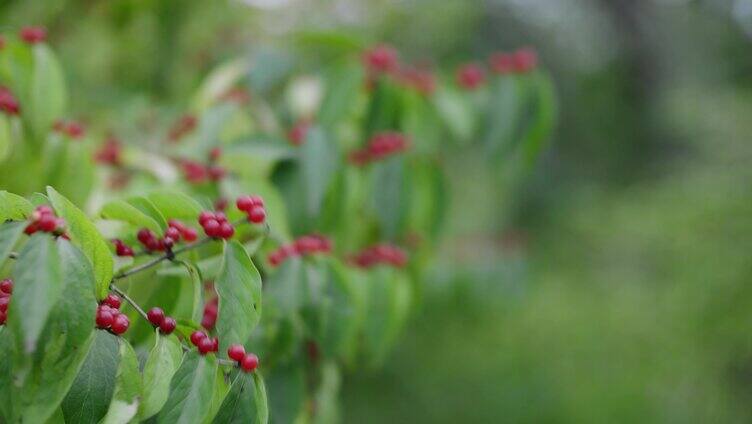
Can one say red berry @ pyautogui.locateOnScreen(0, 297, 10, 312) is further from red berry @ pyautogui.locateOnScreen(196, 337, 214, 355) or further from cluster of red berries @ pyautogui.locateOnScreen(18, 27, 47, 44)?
cluster of red berries @ pyautogui.locateOnScreen(18, 27, 47, 44)

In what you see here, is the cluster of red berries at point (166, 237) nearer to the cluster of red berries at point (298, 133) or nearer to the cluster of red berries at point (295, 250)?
the cluster of red berries at point (295, 250)

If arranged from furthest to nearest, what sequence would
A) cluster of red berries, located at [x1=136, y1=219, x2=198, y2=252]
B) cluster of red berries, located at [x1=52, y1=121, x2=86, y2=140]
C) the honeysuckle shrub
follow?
cluster of red berries, located at [x1=52, y1=121, x2=86, y2=140] → cluster of red berries, located at [x1=136, y1=219, x2=198, y2=252] → the honeysuckle shrub

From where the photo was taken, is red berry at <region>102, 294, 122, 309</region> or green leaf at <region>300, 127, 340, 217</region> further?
green leaf at <region>300, 127, 340, 217</region>

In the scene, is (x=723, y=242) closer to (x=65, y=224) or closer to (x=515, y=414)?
(x=515, y=414)

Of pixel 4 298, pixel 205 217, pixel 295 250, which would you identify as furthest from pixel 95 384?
pixel 295 250

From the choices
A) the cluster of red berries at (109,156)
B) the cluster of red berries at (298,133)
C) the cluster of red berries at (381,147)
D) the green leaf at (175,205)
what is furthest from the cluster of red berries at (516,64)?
the green leaf at (175,205)

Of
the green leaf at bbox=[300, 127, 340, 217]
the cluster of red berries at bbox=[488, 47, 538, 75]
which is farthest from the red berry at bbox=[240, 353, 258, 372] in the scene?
the cluster of red berries at bbox=[488, 47, 538, 75]

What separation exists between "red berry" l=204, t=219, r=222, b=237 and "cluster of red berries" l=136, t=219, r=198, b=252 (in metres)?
0.07

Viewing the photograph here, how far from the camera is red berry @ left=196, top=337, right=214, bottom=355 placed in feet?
2.93

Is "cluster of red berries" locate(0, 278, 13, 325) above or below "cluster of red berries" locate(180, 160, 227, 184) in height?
above

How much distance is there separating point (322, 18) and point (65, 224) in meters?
3.36

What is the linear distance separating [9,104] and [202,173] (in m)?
0.39

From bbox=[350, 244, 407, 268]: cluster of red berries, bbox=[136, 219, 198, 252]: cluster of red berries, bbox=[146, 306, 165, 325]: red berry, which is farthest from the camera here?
bbox=[350, 244, 407, 268]: cluster of red berries

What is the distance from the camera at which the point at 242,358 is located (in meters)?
0.92
